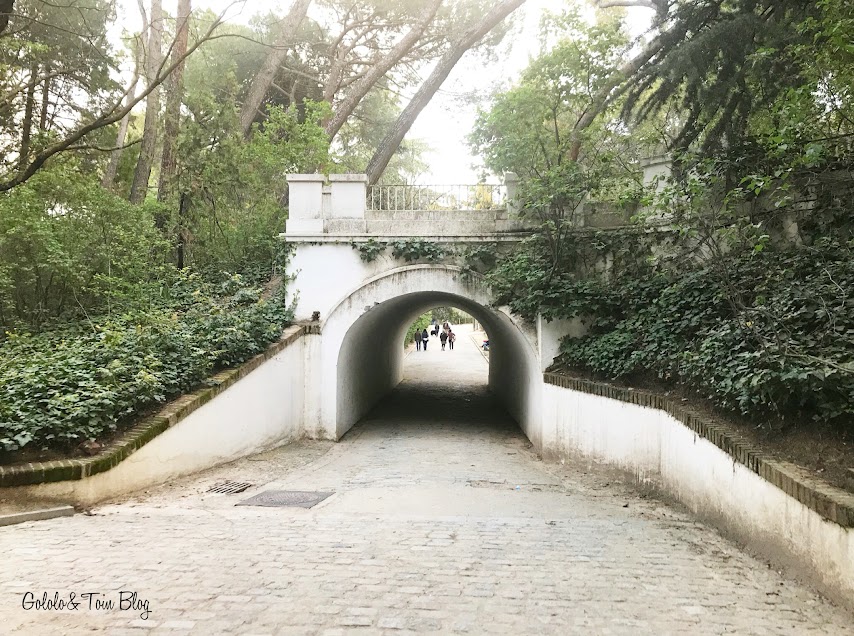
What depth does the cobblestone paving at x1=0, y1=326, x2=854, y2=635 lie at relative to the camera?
9.64 ft

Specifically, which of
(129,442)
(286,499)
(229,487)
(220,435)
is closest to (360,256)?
A: (220,435)

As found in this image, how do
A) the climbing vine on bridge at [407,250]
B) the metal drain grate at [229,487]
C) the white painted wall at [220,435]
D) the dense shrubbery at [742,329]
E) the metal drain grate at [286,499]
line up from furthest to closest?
the climbing vine on bridge at [407,250]
the metal drain grate at [229,487]
the metal drain grate at [286,499]
the white painted wall at [220,435]
the dense shrubbery at [742,329]

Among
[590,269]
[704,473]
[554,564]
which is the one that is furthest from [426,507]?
[590,269]

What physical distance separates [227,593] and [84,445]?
311cm

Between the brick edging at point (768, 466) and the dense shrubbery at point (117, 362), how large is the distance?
5.64 metres

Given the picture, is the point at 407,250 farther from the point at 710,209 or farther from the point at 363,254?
the point at 710,209

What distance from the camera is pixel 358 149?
21.9 metres

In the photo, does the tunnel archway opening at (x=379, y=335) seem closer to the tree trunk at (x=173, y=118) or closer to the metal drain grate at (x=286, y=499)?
the metal drain grate at (x=286, y=499)

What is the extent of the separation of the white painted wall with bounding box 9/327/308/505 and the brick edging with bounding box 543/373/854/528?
535 centimetres

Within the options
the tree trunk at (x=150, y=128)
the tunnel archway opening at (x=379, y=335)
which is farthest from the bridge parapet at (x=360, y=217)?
the tree trunk at (x=150, y=128)

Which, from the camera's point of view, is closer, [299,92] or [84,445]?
[84,445]

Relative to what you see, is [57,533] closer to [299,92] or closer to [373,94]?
[299,92]

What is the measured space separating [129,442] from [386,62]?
13059 mm

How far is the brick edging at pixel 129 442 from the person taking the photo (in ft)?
16.0
